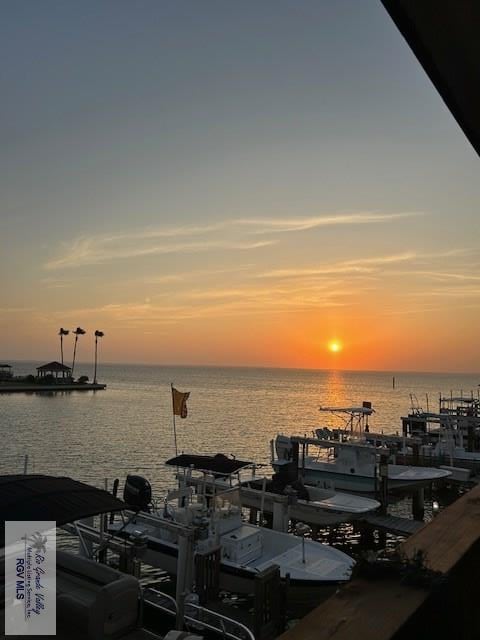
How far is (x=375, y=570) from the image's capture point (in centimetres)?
148

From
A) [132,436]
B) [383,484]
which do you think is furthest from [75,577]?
[132,436]

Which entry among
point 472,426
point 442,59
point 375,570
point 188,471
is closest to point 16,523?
point 375,570

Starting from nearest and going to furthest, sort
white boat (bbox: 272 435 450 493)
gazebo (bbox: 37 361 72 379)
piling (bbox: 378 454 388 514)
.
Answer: piling (bbox: 378 454 388 514)
white boat (bbox: 272 435 450 493)
gazebo (bbox: 37 361 72 379)

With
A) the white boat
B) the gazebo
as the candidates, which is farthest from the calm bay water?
the gazebo

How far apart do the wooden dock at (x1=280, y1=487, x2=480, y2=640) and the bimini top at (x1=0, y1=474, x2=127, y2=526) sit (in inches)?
275

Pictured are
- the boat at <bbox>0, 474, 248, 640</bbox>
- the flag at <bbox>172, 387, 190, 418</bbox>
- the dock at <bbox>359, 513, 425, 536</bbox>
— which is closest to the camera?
the boat at <bbox>0, 474, 248, 640</bbox>

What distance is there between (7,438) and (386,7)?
5256 centimetres

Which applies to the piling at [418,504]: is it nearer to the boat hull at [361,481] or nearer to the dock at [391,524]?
the boat hull at [361,481]

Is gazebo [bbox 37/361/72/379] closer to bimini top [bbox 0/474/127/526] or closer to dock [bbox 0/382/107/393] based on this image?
dock [bbox 0/382/107/393]

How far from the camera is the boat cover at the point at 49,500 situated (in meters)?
7.57

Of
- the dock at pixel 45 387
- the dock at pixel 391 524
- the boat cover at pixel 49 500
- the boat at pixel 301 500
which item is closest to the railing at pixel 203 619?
the boat cover at pixel 49 500

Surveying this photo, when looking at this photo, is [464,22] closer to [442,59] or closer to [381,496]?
[442,59]

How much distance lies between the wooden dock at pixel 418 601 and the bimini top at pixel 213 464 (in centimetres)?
1439

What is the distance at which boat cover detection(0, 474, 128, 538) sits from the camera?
7.57 metres
